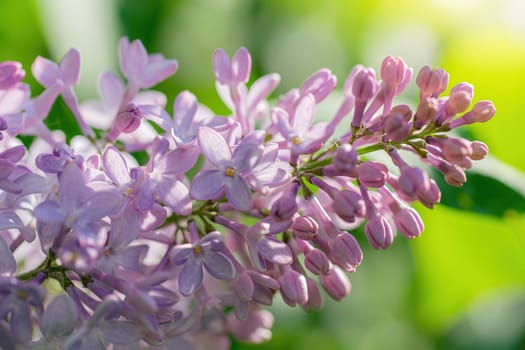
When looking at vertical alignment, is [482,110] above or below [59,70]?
above

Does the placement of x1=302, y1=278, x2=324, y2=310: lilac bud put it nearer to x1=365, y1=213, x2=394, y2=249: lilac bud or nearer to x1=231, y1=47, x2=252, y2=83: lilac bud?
x1=365, y1=213, x2=394, y2=249: lilac bud

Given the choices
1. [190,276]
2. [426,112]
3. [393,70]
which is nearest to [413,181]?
[426,112]

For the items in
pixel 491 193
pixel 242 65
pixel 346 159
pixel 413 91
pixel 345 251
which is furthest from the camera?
pixel 413 91

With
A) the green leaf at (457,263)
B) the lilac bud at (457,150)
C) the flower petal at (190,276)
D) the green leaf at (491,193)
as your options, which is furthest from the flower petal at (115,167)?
the green leaf at (457,263)

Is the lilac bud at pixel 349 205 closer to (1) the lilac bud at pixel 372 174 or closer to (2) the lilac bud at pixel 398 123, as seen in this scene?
(1) the lilac bud at pixel 372 174

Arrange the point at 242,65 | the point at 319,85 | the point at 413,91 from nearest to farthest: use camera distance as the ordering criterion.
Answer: the point at 319,85 → the point at 242,65 → the point at 413,91

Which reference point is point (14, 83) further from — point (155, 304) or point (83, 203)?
point (155, 304)

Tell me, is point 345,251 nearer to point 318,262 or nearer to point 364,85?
point 318,262
